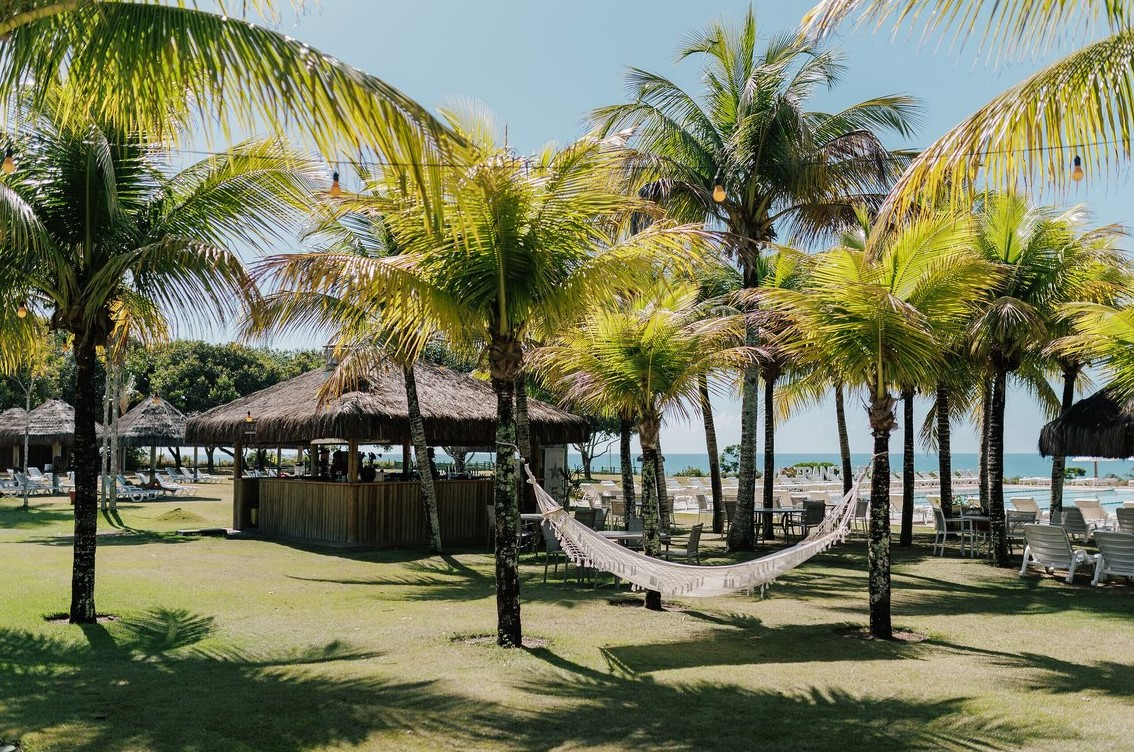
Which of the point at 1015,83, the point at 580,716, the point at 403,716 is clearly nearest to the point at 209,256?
the point at 403,716

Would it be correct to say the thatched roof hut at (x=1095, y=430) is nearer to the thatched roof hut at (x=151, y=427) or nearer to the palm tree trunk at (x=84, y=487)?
the palm tree trunk at (x=84, y=487)

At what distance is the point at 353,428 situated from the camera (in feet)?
45.1

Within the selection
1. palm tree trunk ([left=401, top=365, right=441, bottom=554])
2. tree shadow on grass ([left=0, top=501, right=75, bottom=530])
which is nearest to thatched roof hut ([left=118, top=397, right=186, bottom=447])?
tree shadow on grass ([left=0, top=501, right=75, bottom=530])

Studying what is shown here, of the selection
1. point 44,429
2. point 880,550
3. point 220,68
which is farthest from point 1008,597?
point 44,429

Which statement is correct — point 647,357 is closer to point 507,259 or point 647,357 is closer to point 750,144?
point 507,259

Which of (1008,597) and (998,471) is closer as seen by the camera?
(1008,597)

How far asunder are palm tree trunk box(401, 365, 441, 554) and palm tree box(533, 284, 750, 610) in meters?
4.04

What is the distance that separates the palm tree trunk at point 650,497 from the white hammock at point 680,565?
55.6 inches

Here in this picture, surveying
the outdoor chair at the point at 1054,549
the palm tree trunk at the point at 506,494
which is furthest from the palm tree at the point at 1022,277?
the palm tree trunk at the point at 506,494

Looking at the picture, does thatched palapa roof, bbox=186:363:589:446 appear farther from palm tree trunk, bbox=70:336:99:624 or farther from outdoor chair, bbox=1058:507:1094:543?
outdoor chair, bbox=1058:507:1094:543

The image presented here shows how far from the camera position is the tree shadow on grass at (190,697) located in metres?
4.63

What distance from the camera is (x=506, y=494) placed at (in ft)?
23.7

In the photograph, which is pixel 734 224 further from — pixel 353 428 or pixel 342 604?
pixel 342 604

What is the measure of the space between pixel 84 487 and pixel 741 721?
18.5 feet
